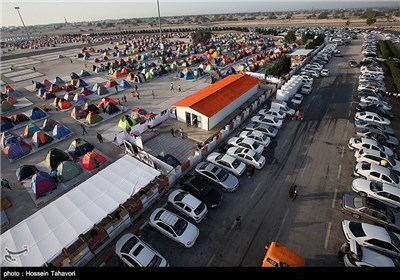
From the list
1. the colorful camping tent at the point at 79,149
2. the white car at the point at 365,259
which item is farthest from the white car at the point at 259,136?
the colorful camping tent at the point at 79,149

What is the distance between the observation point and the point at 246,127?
83.6ft

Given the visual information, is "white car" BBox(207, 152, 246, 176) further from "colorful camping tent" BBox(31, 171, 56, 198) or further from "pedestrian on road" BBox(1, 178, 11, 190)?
"pedestrian on road" BBox(1, 178, 11, 190)

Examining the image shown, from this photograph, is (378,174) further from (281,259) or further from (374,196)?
(281,259)

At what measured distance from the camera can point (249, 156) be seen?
2031 centimetres

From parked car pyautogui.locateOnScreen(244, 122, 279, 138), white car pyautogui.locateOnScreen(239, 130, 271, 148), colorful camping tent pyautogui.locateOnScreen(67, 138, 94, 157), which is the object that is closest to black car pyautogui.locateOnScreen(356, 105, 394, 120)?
parked car pyautogui.locateOnScreen(244, 122, 279, 138)

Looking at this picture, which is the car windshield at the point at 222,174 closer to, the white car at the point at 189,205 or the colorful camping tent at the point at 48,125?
the white car at the point at 189,205

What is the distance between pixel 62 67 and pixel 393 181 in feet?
246

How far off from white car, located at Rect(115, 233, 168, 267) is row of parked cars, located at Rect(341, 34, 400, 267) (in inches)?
434

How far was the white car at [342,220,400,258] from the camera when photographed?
12750mm

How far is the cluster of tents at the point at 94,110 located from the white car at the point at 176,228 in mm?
20131

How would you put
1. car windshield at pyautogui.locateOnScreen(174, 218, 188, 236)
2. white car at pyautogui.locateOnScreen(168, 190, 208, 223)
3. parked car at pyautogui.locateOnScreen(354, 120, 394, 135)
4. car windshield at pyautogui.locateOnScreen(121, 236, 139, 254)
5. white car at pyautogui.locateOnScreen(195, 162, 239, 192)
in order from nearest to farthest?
car windshield at pyautogui.locateOnScreen(121, 236, 139, 254)
car windshield at pyautogui.locateOnScreen(174, 218, 188, 236)
white car at pyautogui.locateOnScreen(168, 190, 208, 223)
white car at pyautogui.locateOnScreen(195, 162, 239, 192)
parked car at pyautogui.locateOnScreen(354, 120, 394, 135)

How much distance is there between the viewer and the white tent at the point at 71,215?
470 inches

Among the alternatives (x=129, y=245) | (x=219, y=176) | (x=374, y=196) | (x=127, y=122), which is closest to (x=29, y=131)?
(x=127, y=122)
